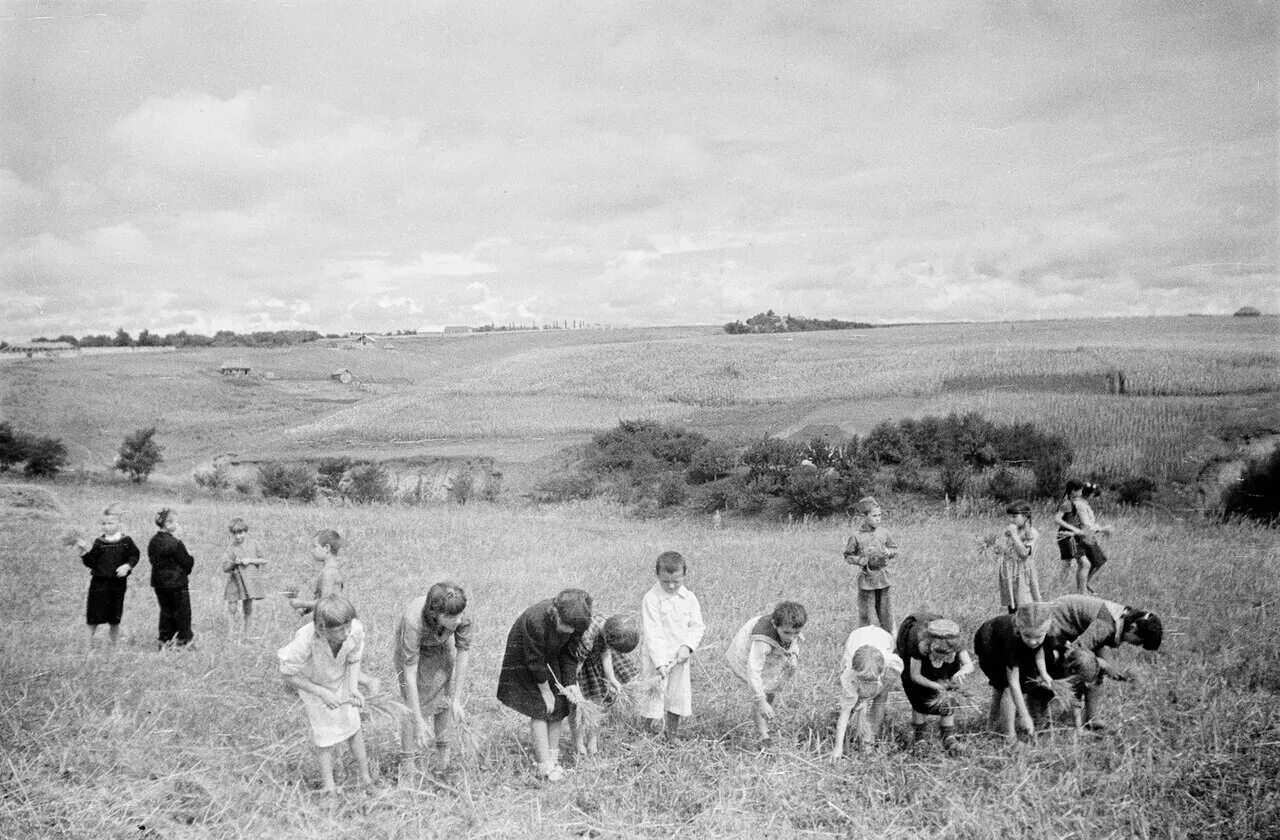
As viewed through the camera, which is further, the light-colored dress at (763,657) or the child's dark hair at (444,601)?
the light-colored dress at (763,657)

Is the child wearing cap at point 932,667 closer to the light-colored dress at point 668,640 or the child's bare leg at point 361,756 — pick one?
the light-colored dress at point 668,640

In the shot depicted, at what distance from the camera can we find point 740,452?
24891 mm

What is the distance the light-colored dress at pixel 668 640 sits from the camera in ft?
18.3

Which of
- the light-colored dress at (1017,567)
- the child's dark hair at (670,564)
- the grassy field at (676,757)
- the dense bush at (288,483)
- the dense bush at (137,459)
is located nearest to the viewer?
the grassy field at (676,757)

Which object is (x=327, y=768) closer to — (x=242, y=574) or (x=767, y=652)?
(x=767, y=652)

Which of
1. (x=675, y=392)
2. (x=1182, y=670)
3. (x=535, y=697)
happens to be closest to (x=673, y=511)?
(x=1182, y=670)

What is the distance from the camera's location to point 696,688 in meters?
7.00

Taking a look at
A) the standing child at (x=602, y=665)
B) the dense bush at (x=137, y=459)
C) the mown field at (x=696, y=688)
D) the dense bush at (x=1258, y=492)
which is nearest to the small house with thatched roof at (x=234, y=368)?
the dense bush at (x=137, y=459)

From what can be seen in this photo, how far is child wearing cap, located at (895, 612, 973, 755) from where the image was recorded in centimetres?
500

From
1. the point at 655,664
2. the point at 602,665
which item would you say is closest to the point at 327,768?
the point at 602,665

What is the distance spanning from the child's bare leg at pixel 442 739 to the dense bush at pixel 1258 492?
52.0 ft

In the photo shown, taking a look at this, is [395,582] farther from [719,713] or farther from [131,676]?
[719,713]

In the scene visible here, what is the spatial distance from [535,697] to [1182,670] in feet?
18.8

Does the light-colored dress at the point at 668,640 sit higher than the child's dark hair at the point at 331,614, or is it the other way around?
the child's dark hair at the point at 331,614
